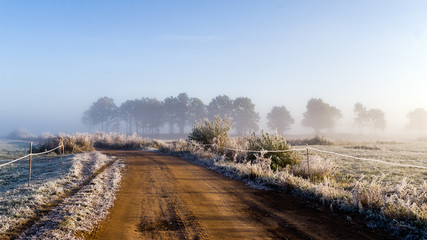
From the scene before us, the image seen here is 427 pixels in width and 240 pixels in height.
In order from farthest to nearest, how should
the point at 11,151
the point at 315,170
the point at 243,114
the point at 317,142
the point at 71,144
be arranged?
the point at 243,114, the point at 317,142, the point at 11,151, the point at 71,144, the point at 315,170

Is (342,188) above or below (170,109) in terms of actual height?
below

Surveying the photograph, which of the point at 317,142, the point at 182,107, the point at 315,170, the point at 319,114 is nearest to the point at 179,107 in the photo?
the point at 182,107

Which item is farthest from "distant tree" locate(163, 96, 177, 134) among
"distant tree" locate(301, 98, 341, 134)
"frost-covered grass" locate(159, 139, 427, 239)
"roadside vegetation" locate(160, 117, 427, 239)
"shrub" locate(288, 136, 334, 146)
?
"frost-covered grass" locate(159, 139, 427, 239)

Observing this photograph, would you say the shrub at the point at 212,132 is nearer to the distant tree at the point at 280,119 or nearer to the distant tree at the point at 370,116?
the distant tree at the point at 280,119

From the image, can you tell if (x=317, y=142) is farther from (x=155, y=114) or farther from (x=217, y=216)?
(x=155, y=114)

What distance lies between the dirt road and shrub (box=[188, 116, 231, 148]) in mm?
10345

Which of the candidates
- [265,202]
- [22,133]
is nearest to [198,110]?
[22,133]

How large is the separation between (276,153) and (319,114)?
78245 millimetres

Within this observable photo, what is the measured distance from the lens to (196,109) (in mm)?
79812

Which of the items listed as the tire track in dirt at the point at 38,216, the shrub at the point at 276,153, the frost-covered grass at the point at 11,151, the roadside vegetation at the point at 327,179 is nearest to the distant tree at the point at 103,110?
the frost-covered grass at the point at 11,151

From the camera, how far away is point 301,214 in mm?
5816

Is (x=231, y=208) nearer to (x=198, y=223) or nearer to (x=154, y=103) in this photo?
(x=198, y=223)

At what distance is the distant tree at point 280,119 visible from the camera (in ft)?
270

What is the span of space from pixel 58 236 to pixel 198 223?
2350mm
